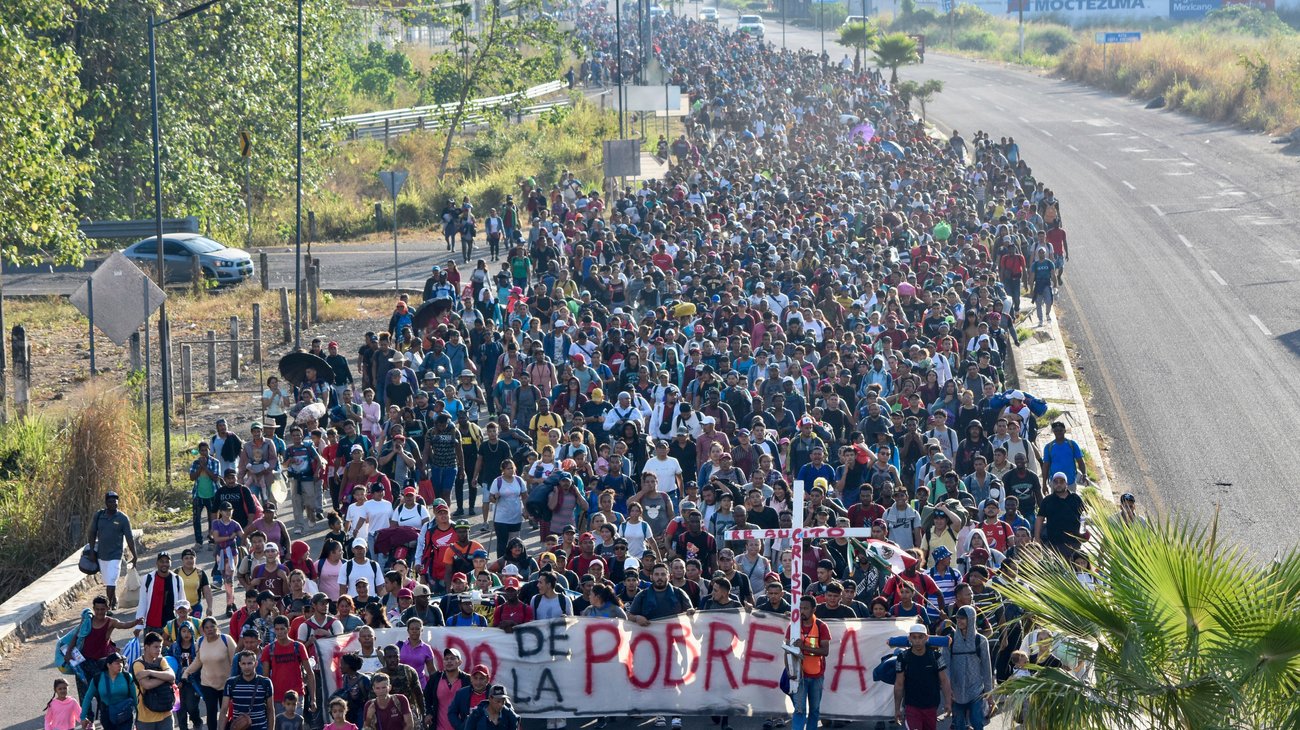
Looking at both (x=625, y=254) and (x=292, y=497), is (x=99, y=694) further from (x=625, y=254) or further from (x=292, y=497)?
(x=625, y=254)

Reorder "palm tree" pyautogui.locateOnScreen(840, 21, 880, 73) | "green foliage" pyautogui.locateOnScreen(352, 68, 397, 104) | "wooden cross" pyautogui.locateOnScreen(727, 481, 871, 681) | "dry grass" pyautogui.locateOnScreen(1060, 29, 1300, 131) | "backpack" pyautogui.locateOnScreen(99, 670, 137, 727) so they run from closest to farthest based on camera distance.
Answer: "wooden cross" pyautogui.locateOnScreen(727, 481, 871, 681)
"backpack" pyautogui.locateOnScreen(99, 670, 137, 727)
"dry grass" pyautogui.locateOnScreen(1060, 29, 1300, 131)
"palm tree" pyautogui.locateOnScreen(840, 21, 880, 73)
"green foliage" pyautogui.locateOnScreen(352, 68, 397, 104)

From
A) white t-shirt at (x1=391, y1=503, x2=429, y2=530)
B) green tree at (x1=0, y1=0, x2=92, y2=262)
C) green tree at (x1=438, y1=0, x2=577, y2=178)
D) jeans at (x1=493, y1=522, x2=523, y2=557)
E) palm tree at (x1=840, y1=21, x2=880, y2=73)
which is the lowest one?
jeans at (x1=493, y1=522, x2=523, y2=557)

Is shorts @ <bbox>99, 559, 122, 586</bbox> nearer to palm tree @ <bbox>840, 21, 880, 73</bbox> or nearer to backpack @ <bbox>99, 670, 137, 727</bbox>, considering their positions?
backpack @ <bbox>99, 670, 137, 727</bbox>

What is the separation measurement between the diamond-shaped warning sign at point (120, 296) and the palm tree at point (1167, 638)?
14.5 m

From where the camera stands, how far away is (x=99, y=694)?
12492 millimetres

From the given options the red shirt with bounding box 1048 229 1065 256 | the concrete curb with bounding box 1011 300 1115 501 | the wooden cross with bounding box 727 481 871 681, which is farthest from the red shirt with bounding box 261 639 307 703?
the red shirt with bounding box 1048 229 1065 256

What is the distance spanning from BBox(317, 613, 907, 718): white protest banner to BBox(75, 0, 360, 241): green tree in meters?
25.9

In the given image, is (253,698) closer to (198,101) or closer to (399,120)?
(198,101)

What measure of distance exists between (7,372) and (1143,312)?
19.2 metres

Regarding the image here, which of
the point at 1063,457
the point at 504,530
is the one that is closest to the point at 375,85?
the point at 504,530

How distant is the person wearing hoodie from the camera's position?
12352 mm

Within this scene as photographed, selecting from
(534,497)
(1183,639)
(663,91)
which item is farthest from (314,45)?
(1183,639)

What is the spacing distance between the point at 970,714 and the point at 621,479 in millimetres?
5449

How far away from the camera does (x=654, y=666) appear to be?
13.5m
